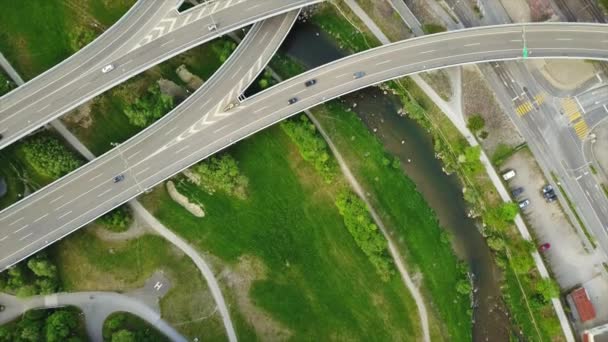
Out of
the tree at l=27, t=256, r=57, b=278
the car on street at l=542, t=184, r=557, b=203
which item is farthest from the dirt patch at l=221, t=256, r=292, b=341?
the car on street at l=542, t=184, r=557, b=203

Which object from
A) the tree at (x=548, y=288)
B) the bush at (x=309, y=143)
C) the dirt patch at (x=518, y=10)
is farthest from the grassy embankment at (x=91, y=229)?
the dirt patch at (x=518, y=10)

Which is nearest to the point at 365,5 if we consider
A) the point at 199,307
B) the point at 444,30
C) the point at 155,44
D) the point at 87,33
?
the point at 444,30

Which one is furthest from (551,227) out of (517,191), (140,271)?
(140,271)

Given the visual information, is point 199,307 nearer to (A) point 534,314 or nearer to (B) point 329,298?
(B) point 329,298

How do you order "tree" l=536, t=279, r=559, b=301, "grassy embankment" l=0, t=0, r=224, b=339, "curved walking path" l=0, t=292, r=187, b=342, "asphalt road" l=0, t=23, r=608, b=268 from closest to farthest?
"asphalt road" l=0, t=23, r=608, b=268
"curved walking path" l=0, t=292, r=187, b=342
"grassy embankment" l=0, t=0, r=224, b=339
"tree" l=536, t=279, r=559, b=301

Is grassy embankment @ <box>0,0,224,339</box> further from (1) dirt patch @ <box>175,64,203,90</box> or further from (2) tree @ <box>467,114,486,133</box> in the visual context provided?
(2) tree @ <box>467,114,486,133</box>

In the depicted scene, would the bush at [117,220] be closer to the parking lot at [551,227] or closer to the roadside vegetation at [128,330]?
the roadside vegetation at [128,330]
